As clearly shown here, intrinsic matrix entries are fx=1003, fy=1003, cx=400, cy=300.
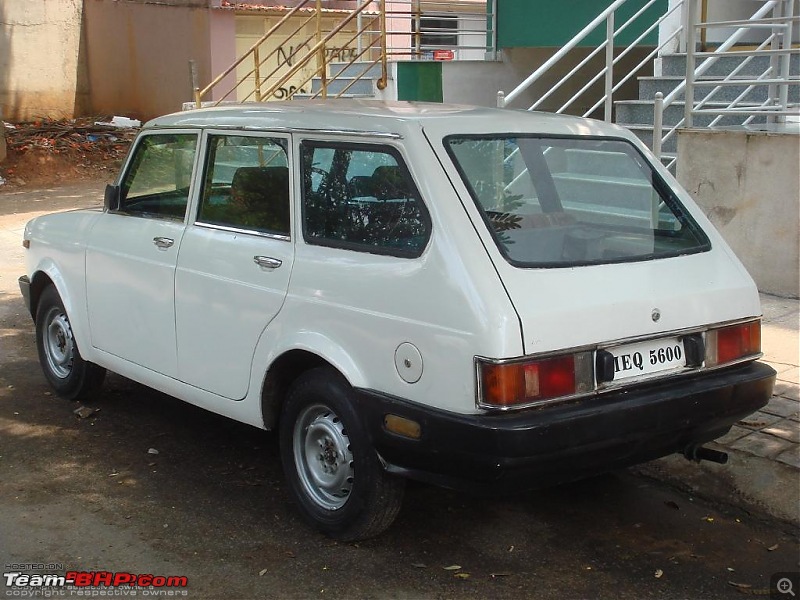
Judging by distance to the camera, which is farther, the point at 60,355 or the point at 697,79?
the point at 697,79

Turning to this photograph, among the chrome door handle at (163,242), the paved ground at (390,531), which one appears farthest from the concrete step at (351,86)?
the paved ground at (390,531)

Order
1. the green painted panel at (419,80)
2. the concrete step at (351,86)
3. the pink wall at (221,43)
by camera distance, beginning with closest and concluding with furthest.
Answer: the green painted panel at (419,80) → the concrete step at (351,86) → the pink wall at (221,43)

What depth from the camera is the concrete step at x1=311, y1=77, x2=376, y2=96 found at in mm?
14109

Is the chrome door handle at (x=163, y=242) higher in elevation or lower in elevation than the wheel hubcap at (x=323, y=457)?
higher

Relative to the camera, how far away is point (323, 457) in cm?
434

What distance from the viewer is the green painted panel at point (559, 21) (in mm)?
11867

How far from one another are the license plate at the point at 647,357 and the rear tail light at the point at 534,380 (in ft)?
0.53

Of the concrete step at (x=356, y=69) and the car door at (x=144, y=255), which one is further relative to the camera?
the concrete step at (x=356, y=69)

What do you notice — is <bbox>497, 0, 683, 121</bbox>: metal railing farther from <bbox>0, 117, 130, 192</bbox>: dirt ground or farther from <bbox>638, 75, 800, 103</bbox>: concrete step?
<bbox>0, 117, 130, 192</bbox>: dirt ground

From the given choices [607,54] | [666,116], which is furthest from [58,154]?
[666,116]

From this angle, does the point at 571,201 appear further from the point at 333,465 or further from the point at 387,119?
the point at 333,465

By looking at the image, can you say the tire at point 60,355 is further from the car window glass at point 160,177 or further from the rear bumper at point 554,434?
the rear bumper at point 554,434

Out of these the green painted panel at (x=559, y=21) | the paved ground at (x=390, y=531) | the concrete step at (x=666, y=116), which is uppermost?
the green painted panel at (x=559, y=21)

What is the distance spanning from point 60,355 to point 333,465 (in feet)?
9.08
